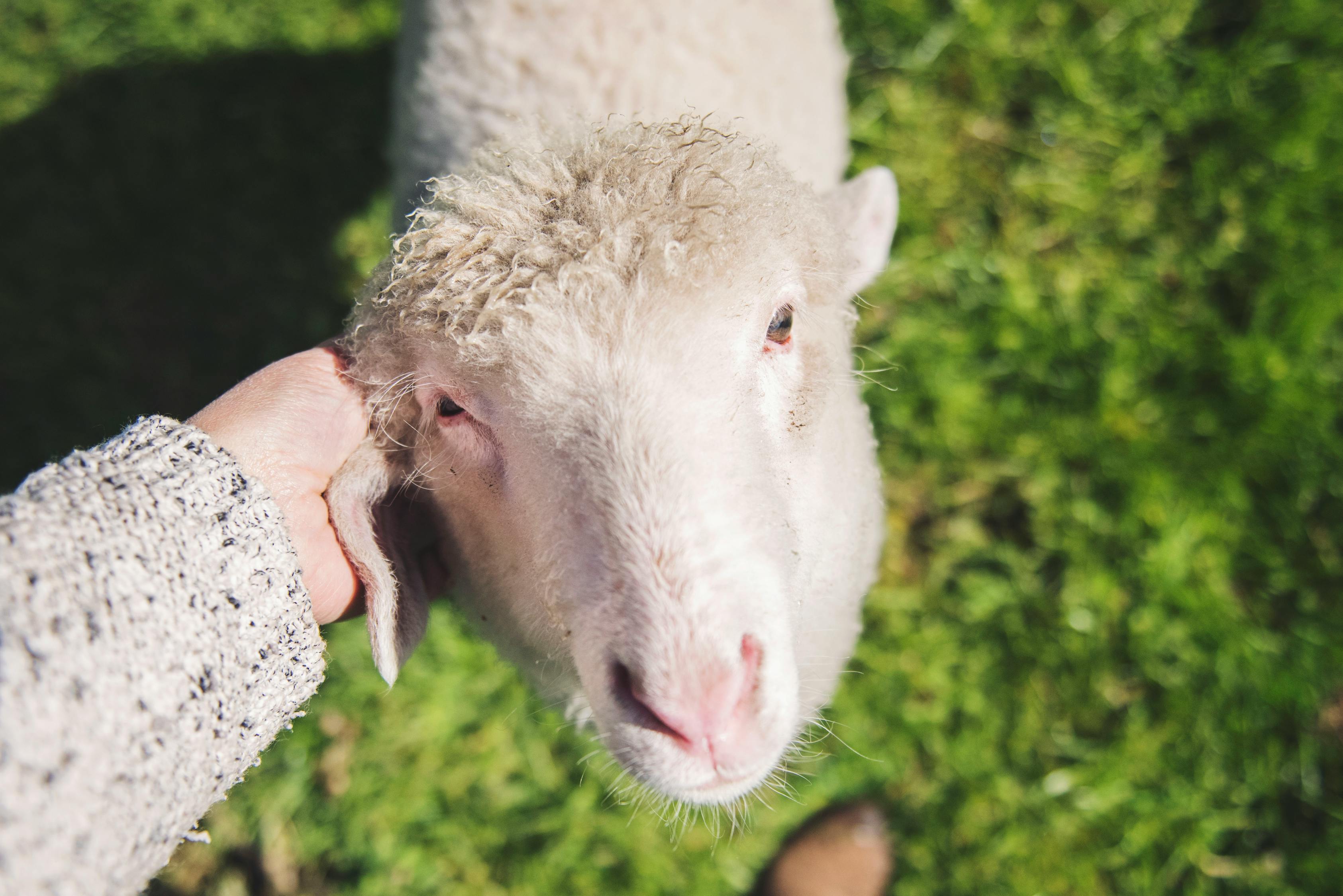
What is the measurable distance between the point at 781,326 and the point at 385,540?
1.13 m

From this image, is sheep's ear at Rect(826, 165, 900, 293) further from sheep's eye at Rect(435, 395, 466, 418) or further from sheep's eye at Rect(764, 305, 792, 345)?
sheep's eye at Rect(435, 395, 466, 418)

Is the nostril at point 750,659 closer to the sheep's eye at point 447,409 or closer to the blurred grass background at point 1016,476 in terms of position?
the sheep's eye at point 447,409

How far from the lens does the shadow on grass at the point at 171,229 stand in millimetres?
4434

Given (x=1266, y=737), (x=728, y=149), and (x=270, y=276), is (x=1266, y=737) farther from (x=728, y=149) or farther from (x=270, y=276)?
(x=270, y=276)

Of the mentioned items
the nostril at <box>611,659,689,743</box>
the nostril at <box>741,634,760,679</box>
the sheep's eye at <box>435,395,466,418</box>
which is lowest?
the nostril at <box>611,659,689,743</box>

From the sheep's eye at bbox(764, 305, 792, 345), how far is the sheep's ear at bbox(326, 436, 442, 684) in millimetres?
984

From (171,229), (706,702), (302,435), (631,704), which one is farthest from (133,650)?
(171,229)

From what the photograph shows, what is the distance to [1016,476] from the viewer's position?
384 centimetres

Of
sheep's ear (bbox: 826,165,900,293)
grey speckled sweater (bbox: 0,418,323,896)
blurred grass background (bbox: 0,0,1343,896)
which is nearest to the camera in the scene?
grey speckled sweater (bbox: 0,418,323,896)

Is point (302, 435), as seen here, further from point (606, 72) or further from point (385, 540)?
point (606, 72)

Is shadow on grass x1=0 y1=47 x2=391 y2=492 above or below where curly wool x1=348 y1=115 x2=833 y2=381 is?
below

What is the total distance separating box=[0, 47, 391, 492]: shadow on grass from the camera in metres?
4.43

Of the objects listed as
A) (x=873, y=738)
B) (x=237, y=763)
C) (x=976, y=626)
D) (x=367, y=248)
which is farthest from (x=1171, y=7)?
(x=237, y=763)

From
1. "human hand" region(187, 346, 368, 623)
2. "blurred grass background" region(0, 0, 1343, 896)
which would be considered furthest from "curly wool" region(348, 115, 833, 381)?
"blurred grass background" region(0, 0, 1343, 896)
